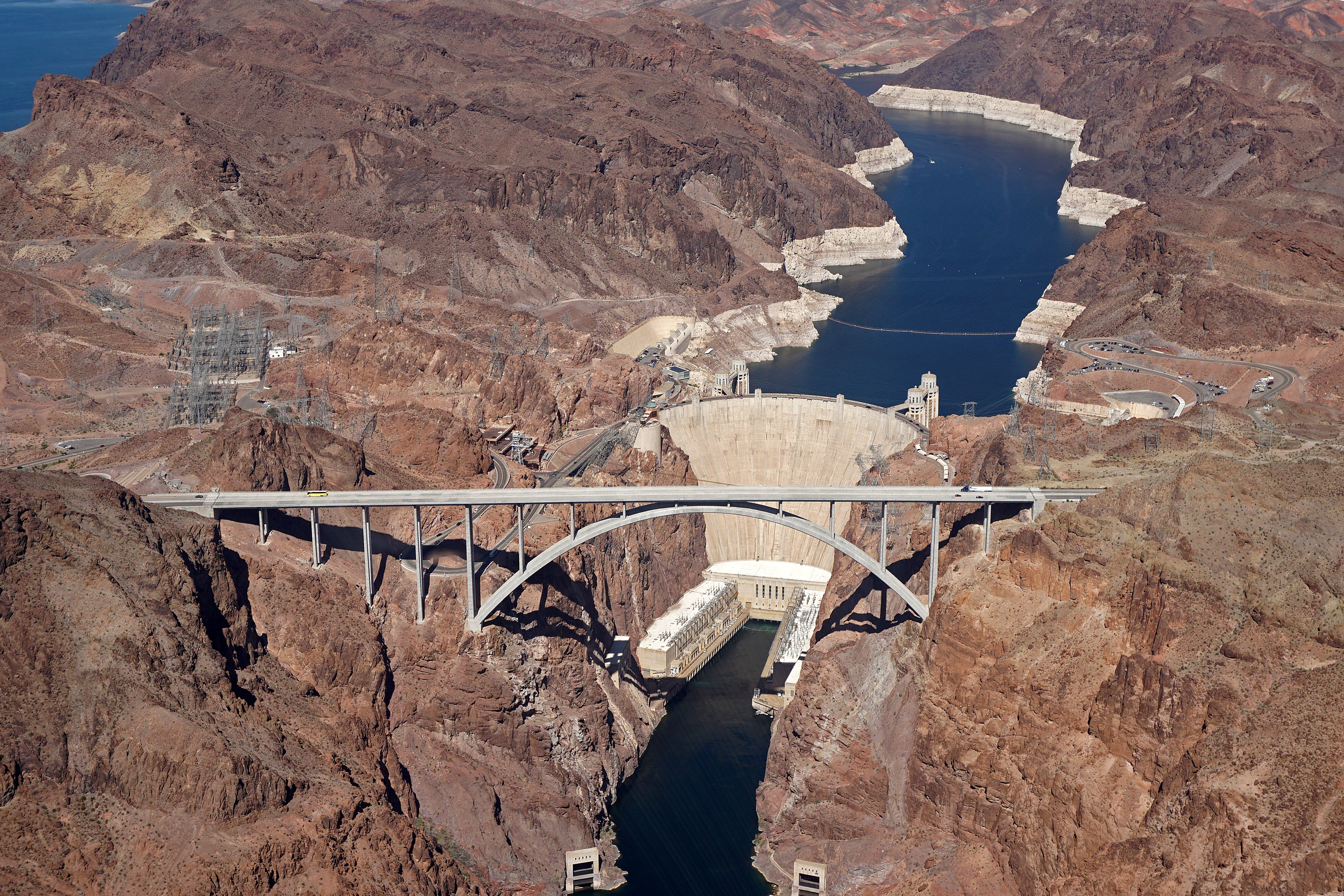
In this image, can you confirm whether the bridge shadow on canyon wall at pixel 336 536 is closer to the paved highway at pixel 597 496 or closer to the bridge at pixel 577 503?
the bridge at pixel 577 503

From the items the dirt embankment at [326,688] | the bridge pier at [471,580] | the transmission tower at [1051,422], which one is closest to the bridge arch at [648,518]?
the bridge pier at [471,580]

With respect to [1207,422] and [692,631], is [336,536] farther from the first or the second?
[1207,422]

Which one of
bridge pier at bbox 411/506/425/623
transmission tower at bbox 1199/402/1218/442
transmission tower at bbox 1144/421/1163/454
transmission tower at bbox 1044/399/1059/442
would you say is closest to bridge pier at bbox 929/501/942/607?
transmission tower at bbox 1144/421/1163/454

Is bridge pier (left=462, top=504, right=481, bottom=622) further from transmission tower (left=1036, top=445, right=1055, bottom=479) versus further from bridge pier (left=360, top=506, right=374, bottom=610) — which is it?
transmission tower (left=1036, top=445, right=1055, bottom=479)

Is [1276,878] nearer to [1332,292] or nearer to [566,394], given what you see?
[566,394]

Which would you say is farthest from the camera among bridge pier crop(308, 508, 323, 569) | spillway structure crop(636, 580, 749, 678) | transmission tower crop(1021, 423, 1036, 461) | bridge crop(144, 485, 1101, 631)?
spillway structure crop(636, 580, 749, 678)

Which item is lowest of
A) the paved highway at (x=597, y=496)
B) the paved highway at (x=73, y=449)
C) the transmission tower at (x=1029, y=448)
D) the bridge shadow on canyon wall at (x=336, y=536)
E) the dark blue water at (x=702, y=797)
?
the dark blue water at (x=702, y=797)

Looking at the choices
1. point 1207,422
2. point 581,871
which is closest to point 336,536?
point 581,871
